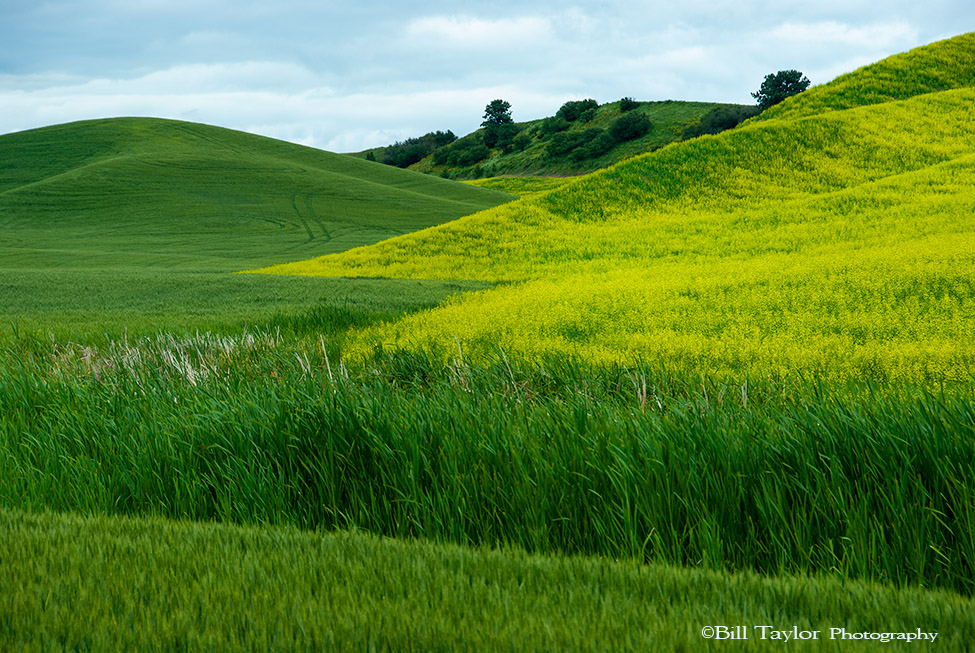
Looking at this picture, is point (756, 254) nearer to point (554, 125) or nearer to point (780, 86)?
point (780, 86)

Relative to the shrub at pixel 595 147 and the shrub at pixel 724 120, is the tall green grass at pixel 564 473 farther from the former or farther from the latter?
the shrub at pixel 595 147

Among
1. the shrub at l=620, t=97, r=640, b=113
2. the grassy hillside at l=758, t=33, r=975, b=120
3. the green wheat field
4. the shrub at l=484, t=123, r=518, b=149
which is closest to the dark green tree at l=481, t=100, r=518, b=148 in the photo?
the shrub at l=484, t=123, r=518, b=149

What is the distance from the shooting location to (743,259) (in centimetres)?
1491

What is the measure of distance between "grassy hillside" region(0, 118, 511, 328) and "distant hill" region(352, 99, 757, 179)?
22153mm

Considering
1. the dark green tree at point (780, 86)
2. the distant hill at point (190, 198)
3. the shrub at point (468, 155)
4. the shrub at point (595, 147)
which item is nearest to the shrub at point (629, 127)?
the shrub at point (595, 147)

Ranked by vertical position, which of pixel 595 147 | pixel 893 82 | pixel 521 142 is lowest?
pixel 893 82

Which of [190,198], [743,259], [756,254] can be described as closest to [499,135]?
[190,198]

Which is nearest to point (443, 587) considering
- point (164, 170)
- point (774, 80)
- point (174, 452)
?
point (174, 452)

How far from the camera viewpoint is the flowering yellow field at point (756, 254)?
7.82 m

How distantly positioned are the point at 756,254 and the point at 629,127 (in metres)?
71.7

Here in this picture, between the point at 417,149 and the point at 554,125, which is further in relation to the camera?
the point at 417,149

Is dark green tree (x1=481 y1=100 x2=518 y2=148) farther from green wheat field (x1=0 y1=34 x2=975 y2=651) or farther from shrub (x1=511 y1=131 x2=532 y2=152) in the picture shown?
green wheat field (x1=0 y1=34 x2=975 y2=651)

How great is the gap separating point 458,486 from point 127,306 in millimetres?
12246

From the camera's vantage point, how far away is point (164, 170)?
179ft
